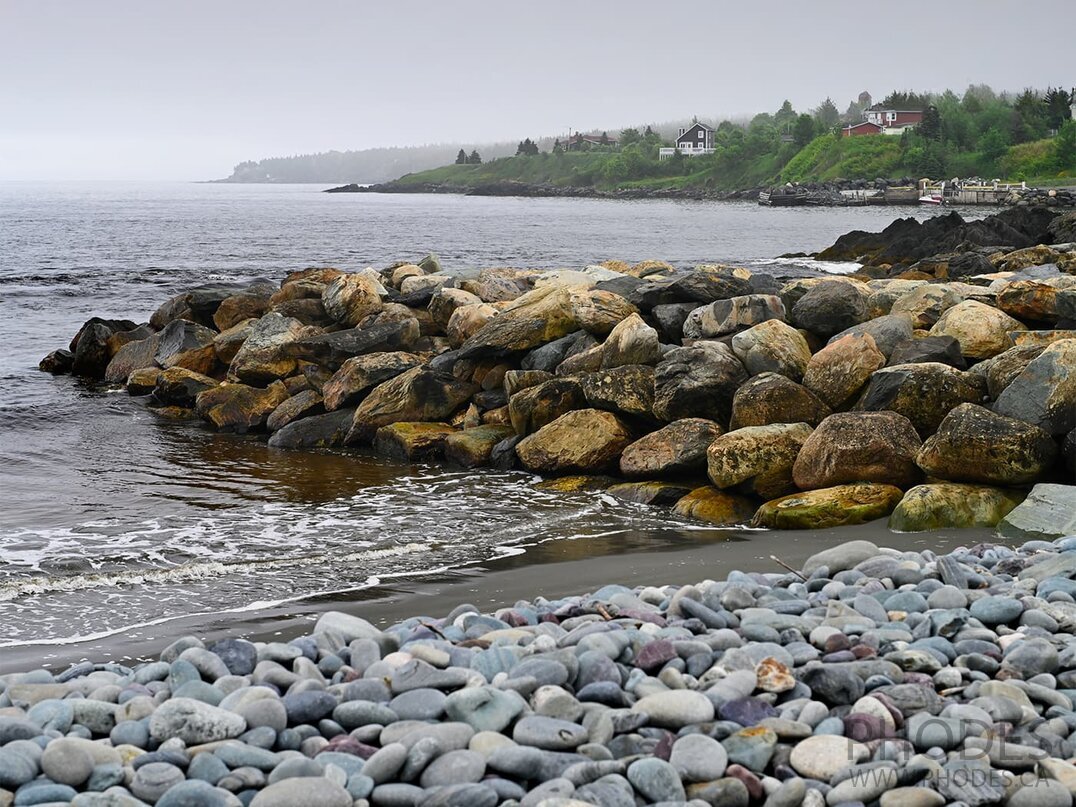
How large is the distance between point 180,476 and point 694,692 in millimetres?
7190

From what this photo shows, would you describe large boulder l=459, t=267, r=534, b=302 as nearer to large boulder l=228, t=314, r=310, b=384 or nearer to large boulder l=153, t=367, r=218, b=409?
large boulder l=228, t=314, r=310, b=384

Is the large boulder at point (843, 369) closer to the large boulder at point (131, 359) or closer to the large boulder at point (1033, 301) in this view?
the large boulder at point (1033, 301)

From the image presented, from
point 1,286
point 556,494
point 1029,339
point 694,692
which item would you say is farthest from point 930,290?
point 1,286

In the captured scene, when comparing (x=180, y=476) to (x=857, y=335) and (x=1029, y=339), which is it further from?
(x=1029, y=339)

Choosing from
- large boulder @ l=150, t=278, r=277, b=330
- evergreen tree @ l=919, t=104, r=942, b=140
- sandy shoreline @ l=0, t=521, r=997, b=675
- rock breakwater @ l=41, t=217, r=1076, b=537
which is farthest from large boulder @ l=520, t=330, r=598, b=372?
evergreen tree @ l=919, t=104, r=942, b=140

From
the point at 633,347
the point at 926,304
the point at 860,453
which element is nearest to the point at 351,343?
the point at 633,347

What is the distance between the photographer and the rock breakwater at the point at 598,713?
2832 millimetres

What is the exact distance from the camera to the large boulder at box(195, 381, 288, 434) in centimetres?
1144

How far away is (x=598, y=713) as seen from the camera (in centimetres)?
319

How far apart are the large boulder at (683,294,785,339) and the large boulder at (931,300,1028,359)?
4.77ft

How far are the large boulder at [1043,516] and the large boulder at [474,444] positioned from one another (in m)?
4.48

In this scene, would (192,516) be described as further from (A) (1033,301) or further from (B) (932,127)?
(B) (932,127)

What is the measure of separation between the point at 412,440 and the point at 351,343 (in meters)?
2.23

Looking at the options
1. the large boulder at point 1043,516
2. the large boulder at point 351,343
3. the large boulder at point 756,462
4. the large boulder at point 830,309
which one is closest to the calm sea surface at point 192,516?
the large boulder at point 756,462
